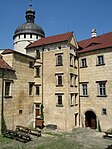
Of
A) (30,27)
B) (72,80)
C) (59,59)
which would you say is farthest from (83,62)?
(30,27)

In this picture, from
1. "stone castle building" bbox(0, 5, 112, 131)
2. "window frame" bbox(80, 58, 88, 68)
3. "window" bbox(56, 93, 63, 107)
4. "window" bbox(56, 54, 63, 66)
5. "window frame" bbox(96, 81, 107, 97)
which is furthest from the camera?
"window frame" bbox(80, 58, 88, 68)

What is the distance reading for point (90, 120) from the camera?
24125 millimetres

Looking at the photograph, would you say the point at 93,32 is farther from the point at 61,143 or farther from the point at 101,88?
the point at 61,143

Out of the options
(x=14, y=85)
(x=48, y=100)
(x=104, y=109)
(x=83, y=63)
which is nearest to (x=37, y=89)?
(x=48, y=100)

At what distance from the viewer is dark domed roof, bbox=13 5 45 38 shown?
112 feet

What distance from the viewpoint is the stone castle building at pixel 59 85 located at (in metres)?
21.4

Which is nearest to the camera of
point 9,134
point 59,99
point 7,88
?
point 9,134

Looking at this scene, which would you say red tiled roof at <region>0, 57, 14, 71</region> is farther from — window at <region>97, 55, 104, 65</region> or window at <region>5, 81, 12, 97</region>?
window at <region>97, 55, 104, 65</region>

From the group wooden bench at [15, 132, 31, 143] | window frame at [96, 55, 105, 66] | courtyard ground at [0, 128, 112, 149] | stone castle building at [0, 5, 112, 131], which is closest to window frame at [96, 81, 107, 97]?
stone castle building at [0, 5, 112, 131]

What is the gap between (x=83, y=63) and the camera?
25031 mm

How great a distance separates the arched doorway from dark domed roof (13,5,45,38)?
2001 centimetres

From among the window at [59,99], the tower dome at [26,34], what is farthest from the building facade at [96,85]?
the tower dome at [26,34]

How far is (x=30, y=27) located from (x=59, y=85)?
17322 millimetres

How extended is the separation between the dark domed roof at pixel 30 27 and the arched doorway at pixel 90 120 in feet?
65.6
